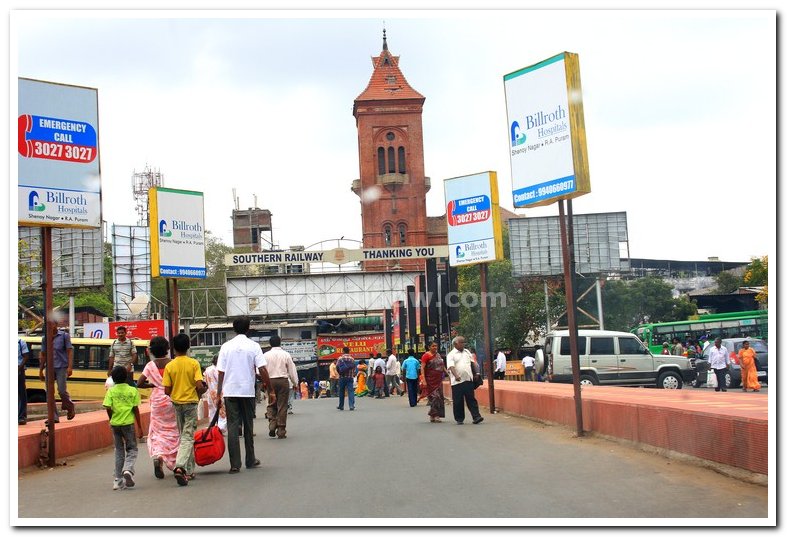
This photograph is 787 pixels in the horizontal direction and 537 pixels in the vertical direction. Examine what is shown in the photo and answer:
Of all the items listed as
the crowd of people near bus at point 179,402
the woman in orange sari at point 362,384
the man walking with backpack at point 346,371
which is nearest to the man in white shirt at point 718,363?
the man walking with backpack at point 346,371

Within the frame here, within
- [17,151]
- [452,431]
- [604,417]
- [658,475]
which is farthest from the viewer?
[452,431]

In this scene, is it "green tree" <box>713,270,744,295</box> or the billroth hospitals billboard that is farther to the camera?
"green tree" <box>713,270,744,295</box>

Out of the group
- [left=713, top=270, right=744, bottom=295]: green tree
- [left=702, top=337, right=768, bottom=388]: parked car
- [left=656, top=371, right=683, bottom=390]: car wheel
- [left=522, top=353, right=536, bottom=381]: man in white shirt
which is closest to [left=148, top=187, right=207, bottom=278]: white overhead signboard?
[left=656, top=371, right=683, bottom=390]: car wheel

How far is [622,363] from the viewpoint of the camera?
28.5 m

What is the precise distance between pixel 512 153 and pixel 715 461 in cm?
A: 538

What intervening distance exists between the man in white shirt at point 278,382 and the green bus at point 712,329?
107ft

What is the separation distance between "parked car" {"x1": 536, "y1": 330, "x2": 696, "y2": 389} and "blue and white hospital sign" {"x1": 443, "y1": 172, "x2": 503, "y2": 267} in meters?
10.6

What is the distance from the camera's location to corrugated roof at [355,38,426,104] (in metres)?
89.9

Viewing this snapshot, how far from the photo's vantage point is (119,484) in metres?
9.38

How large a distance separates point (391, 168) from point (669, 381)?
63053 mm

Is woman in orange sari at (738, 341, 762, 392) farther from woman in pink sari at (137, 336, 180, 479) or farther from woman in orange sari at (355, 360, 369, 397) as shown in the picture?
woman in pink sari at (137, 336, 180, 479)

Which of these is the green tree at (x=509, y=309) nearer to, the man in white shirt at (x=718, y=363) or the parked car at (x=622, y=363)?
the parked car at (x=622, y=363)
